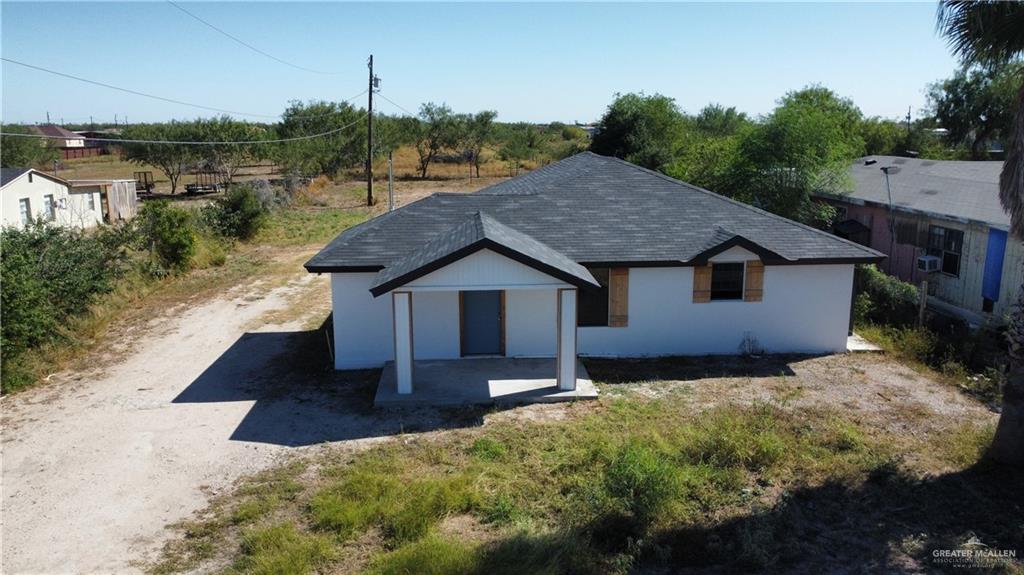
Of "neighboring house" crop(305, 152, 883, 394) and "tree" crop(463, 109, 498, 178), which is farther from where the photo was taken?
"tree" crop(463, 109, 498, 178)

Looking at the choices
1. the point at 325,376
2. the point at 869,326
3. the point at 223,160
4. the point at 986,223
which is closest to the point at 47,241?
the point at 325,376

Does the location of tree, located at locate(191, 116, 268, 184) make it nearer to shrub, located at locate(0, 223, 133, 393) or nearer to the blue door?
shrub, located at locate(0, 223, 133, 393)

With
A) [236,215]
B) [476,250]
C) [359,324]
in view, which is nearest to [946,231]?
[476,250]

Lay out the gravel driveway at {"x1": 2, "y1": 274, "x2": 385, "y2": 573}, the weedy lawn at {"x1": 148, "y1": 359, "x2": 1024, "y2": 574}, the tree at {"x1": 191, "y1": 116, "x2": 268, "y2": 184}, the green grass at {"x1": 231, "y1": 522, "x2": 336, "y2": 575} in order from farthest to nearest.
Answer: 1. the tree at {"x1": 191, "y1": 116, "x2": 268, "y2": 184}
2. the gravel driveway at {"x1": 2, "y1": 274, "x2": 385, "y2": 573}
3. the weedy lawn at {"x1": 148, "y1": 359, "x2": 1024, "y2": 574}
4. the green grass at {"x1": 231, "y1": 522, "x2": 336, "y2": 575}

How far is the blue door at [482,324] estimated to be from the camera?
14.5 m

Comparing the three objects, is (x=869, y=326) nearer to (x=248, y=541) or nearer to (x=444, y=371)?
(x=444, y=371)

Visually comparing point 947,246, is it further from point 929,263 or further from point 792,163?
point 792,163

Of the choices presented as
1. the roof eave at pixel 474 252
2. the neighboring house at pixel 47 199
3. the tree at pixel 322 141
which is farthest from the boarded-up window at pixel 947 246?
the tree at pixel 322 141

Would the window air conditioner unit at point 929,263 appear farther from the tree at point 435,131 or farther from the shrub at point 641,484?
the tree at point 435,131

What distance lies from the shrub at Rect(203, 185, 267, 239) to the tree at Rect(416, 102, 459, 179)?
30.6m

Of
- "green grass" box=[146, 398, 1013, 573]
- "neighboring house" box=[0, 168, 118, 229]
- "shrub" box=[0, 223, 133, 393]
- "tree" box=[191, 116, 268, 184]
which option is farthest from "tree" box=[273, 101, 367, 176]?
"green grass" box=[146, 398, 1013, 573]

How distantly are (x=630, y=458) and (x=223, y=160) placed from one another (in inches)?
1635

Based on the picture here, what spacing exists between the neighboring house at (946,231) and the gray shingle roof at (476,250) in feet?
29.2

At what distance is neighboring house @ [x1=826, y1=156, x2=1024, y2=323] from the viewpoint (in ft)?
54.1
